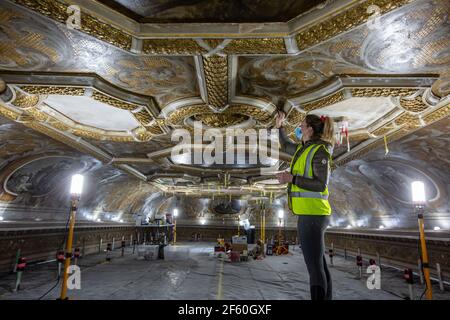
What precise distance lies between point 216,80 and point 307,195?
368 centimetres

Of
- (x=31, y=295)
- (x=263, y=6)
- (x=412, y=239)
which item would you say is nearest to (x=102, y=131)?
(x=31, y=295)

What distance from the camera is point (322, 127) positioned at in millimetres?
2514

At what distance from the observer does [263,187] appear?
1984 centimetres

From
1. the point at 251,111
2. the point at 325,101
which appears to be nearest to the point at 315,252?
the point at 325,101

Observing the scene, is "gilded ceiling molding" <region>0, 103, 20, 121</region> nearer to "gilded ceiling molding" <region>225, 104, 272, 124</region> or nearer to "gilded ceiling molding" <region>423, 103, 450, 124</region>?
"gilded ceiling molding" <region>225, 104, 272, 124</region>

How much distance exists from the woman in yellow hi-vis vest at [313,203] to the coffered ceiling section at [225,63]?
7.11 feet

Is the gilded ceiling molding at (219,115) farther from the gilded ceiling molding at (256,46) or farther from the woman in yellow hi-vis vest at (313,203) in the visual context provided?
the woman in yellow hi-vis vest at (313,203)

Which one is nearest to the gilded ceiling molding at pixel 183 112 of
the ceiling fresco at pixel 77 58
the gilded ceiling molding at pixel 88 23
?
the ceiling fresco at pixel 77 58

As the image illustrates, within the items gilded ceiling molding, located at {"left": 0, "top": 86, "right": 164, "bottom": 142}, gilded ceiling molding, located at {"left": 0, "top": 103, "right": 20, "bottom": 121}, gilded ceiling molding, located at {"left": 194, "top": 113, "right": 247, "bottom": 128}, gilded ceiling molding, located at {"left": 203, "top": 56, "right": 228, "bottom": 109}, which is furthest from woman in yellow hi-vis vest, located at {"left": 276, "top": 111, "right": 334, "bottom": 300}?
gilded ceiling molding, located at {"left": 0, "top": 103, "right": 20, "bottom": 121}

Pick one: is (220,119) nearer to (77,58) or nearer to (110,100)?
(110,100)

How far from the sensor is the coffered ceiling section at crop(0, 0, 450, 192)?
3.56 metres

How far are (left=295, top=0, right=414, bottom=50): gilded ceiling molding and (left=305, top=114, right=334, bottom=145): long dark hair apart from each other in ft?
5.97

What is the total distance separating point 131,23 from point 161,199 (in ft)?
77.3

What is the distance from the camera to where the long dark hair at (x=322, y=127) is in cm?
247
